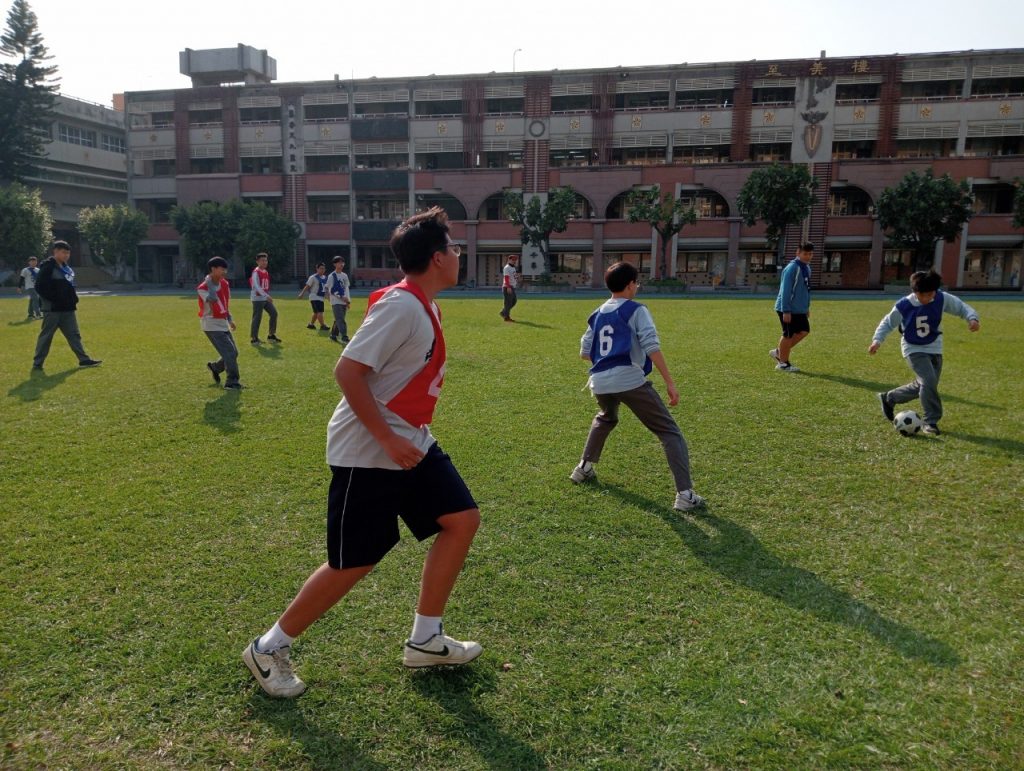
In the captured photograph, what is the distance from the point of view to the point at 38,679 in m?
3.08

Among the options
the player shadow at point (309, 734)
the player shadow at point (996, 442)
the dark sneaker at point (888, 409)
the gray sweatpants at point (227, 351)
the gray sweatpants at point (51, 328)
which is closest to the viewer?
the player shadow at point (309, 734)

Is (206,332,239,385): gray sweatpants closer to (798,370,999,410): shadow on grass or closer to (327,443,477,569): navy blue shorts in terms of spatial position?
(327,443,477,569): navy blue shorts

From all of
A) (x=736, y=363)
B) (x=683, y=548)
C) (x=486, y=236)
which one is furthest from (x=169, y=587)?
(x=486, y=236)

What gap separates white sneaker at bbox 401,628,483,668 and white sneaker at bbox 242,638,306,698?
48cm

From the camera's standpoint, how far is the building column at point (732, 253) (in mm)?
47156

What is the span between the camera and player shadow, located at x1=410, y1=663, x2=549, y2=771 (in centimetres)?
261

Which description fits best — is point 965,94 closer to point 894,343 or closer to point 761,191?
point 761,191

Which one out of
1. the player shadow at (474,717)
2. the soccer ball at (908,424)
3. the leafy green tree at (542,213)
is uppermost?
the leafy green tree at (542,213)

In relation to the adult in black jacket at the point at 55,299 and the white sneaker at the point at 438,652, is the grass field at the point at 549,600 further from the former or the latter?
the adult in black jacket at the point at 55,299

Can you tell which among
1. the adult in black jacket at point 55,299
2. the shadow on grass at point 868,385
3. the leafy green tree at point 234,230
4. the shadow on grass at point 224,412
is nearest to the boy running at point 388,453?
the shadow on grass at point 224,412

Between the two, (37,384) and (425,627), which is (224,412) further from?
(425,627)

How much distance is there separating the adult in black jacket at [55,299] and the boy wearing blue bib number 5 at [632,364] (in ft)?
31.9

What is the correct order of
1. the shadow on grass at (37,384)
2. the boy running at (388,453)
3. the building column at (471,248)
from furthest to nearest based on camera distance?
the building column at (471,248), the shadow on grass at (37,384), the boy running at (388,453)

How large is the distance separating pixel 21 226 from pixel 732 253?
4452cm
